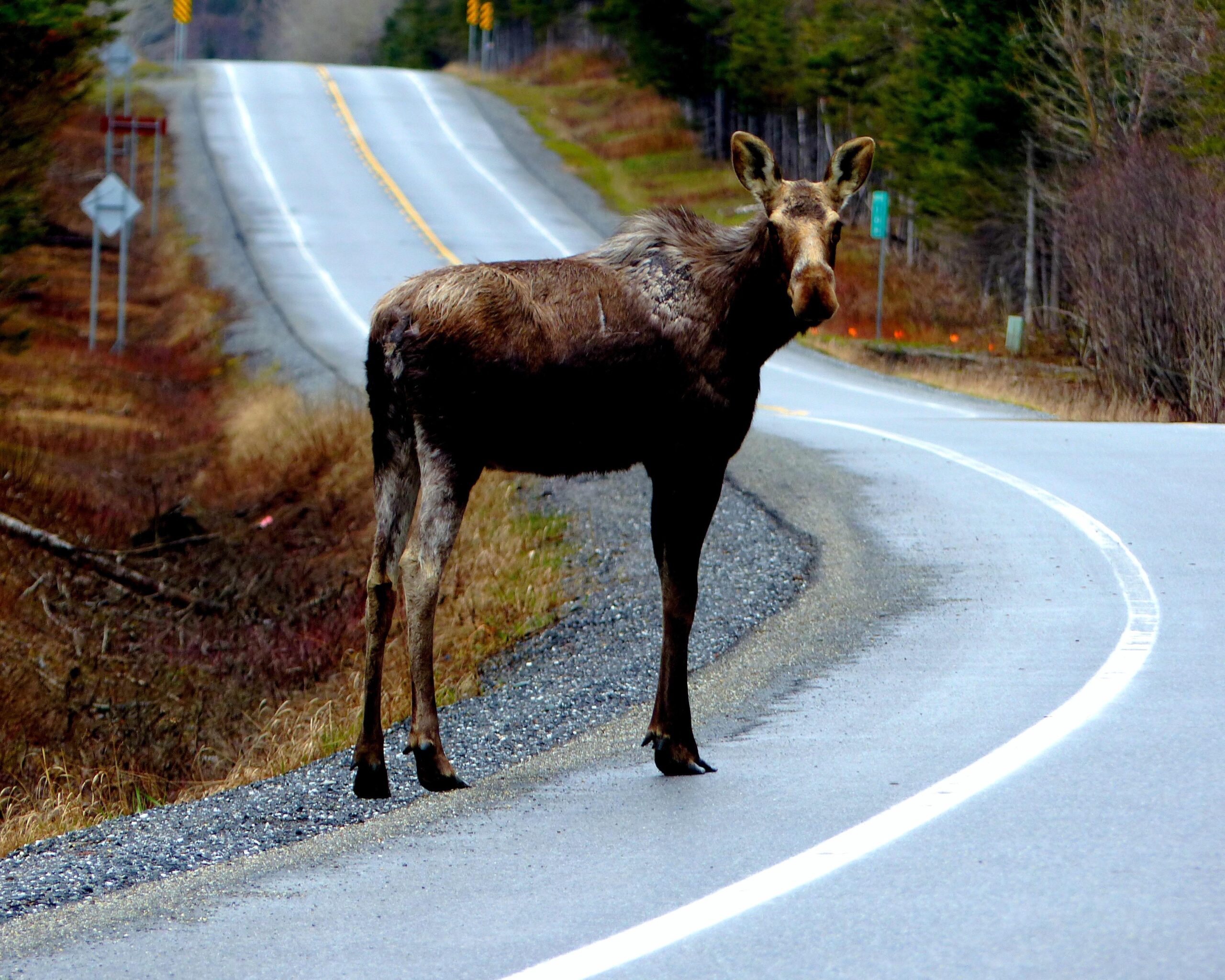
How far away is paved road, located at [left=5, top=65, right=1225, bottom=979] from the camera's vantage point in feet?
14.5

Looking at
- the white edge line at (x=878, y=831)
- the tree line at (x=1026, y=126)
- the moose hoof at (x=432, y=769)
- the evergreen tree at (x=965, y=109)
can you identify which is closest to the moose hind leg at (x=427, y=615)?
the moose hoof at (x=432, y=769)

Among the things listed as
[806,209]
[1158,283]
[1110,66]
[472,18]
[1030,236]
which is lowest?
[1030,236]

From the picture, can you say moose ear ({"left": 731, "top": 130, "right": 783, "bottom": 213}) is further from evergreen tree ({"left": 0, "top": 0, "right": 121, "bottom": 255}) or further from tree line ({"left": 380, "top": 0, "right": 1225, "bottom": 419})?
tree line ({"left": 380, "top": 0, "right": 1225, "bottom": 419})

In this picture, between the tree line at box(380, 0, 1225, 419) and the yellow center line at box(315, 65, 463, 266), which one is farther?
the yellow center line at box(315, 65, 463, 266)

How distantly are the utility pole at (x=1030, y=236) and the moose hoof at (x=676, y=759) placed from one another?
30757 millimetres

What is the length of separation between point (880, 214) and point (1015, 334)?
153 inches

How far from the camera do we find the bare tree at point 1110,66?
29125mm

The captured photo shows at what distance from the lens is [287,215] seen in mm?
41875

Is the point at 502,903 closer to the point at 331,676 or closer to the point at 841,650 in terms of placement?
the point at 841,650

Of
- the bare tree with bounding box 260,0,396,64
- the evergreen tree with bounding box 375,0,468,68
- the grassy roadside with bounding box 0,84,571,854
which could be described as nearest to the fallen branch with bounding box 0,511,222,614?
the grassy roadside with bounding box 0,84,571,854

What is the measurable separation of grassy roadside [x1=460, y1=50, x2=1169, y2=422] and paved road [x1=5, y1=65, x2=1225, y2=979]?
267 cm

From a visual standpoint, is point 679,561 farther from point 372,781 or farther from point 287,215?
point 287,215

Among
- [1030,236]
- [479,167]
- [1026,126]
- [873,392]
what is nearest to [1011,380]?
[873,392]

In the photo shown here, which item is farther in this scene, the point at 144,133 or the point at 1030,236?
the point at 144,133
